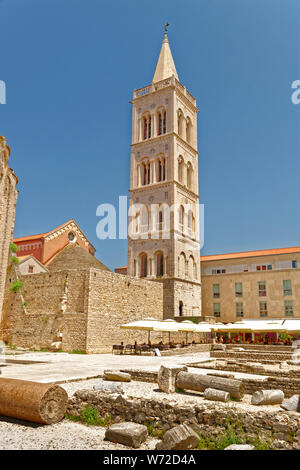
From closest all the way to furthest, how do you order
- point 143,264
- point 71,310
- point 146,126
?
point 71,310 → point 143,264 → point 146,126

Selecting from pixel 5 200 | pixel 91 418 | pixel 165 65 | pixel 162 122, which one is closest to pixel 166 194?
pixel 162 122

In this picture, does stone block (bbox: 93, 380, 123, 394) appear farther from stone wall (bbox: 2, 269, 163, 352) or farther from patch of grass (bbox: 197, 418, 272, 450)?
stone wall (bbox: 2, 269, 163, 352)

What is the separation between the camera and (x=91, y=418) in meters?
7.00

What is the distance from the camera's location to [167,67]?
4434 centimetres

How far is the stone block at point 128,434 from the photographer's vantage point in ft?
18.9

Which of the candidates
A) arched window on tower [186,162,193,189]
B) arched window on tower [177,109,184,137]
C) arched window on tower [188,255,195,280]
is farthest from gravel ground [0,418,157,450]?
arched window on tower [177,109,184,137]

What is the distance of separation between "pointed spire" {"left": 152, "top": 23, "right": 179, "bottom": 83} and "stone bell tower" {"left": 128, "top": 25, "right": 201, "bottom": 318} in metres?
0.17

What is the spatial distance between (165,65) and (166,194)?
17.6 metres

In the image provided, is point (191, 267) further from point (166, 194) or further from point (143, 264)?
point (166, 194)

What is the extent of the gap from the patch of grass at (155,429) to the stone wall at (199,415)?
0.13ft

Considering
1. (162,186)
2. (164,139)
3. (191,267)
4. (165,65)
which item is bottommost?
(191,267)

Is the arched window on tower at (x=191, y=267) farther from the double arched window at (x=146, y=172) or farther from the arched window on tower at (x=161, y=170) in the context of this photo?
the double arched window at (x=146, y=172)

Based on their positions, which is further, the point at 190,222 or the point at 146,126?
the point at 146,126
